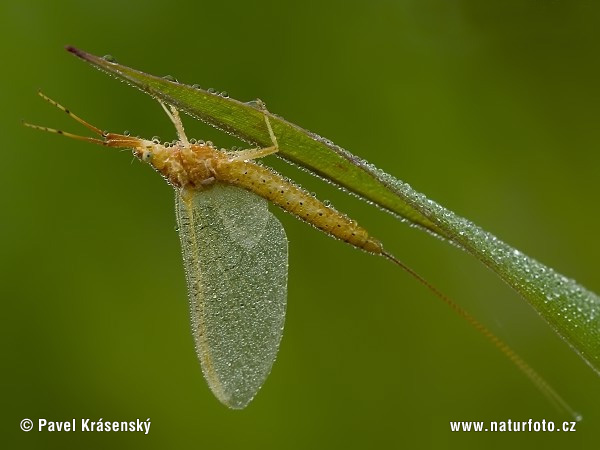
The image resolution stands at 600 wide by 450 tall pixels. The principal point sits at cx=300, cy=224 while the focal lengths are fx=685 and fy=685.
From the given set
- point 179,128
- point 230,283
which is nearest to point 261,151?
point 179,128

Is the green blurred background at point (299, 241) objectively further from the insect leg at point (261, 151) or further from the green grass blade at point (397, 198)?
the green grass blade at point (397, 198)

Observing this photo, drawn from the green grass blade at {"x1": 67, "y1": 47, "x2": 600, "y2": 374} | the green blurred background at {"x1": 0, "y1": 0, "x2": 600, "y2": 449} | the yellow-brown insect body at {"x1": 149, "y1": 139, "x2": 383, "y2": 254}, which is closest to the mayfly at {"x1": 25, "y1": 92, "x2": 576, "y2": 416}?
the yellow-brown insect body at {"x1": 149, "y1": 139, "x2": 383, "y2": 254}

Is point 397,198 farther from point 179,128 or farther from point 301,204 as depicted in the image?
point 179,128

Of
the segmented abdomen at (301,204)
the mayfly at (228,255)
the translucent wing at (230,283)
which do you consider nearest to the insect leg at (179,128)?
the mayfly at (228,255)

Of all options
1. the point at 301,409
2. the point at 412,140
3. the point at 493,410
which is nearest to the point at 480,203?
the point at 412,140

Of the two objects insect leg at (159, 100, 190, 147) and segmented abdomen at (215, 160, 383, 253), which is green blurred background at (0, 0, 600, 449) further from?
segmented abdomen at (215, 160, 383, 253)

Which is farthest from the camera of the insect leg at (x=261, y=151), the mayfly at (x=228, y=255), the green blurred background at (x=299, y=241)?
the green blurred background at (x=299, y=241)
